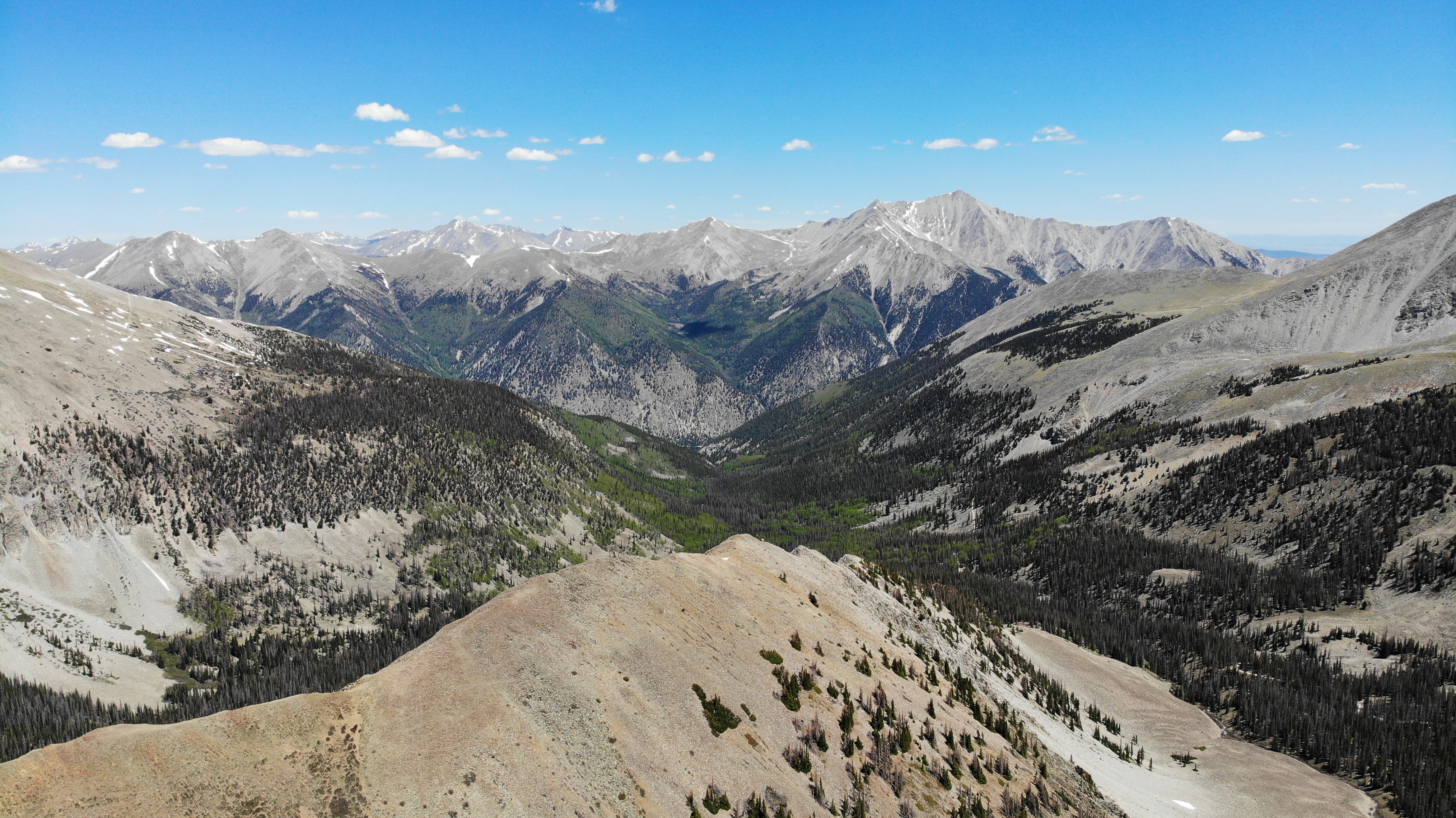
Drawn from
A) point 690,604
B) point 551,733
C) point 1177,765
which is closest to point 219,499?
point 690,604

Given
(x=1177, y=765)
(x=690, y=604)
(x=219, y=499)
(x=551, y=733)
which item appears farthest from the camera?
(x=219, y=499)

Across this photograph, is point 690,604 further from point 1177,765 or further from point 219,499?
point 219,499

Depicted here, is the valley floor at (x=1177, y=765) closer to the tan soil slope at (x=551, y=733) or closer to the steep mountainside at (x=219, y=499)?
the tan soil slope at (x=551, y=733)

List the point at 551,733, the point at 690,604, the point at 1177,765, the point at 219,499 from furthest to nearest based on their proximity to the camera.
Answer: the point at 219,499
the point at 1177,765
the point at 690,604
the point at 551,733

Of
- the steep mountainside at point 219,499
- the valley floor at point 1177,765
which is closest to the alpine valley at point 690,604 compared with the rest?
the valley floor at point 1177,765

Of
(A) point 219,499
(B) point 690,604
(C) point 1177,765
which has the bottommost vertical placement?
(C) point 1177,765

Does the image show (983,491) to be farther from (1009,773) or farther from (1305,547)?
(1009,773)
